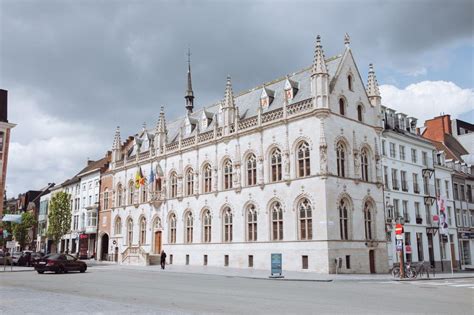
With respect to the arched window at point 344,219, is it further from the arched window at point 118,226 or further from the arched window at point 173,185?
the arched window at point 118,226

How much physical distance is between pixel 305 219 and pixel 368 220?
20.6 ft

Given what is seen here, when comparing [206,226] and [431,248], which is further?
[431,248]

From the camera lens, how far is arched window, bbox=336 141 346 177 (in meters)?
36.0

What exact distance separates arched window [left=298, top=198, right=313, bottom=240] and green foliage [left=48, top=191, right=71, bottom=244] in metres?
35.3

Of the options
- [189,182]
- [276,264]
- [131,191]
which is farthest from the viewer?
[131,191]

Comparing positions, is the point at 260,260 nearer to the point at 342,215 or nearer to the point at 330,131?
the point at 342,215

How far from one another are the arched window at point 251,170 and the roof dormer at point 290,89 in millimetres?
6188

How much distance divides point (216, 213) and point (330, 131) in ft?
46.2

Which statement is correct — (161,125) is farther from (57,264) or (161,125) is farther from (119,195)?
(57,264)

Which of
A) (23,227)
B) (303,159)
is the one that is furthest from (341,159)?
(23,227)

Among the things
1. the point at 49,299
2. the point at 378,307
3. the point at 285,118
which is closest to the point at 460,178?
the point at 285,118

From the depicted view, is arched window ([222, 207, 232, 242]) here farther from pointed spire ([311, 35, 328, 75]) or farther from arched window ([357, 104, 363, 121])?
pointed spire ([311, 35, 328, 75])

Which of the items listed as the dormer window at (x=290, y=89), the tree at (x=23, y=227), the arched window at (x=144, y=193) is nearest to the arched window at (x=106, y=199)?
the arched window at (x=144, y=193)

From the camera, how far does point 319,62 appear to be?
117 feet
